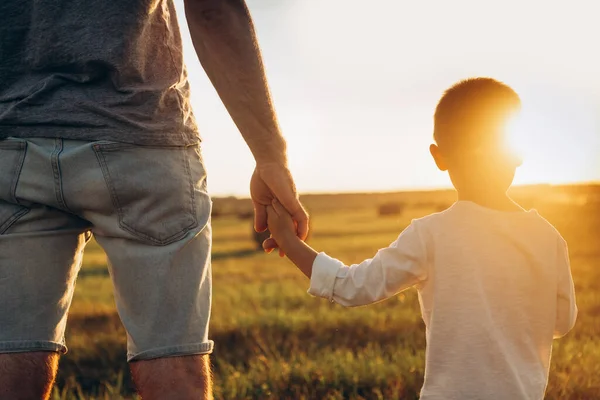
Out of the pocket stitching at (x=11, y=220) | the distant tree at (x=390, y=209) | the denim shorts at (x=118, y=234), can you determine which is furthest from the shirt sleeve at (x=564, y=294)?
→ the distant tree at (x=390, y=209)

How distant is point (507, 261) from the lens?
91.8 inches

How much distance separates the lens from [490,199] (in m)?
2.39

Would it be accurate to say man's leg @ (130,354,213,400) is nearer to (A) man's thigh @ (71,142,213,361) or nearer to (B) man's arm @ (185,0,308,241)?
(A) man's thigh @ (71,142,213,361)

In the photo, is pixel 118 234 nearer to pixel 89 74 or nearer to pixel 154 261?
pixel 154 261

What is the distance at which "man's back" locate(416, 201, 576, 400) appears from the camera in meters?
2.29

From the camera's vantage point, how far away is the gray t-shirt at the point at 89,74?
2045 mm

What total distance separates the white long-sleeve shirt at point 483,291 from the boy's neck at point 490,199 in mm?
31

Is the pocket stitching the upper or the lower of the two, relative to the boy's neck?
lower

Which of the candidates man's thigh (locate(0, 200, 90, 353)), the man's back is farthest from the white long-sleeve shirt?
man's thigh (locate(0, 200, 90, 353))

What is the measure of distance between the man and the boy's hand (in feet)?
1.73

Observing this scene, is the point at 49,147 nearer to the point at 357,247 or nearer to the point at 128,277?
the point at 128,277

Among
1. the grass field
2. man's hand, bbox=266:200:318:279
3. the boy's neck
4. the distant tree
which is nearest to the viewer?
the boy's neck

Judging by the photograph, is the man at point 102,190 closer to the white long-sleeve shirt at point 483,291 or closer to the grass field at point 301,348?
the white long-sleeve shirt at point 483,291

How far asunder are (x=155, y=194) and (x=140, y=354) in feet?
1.27
